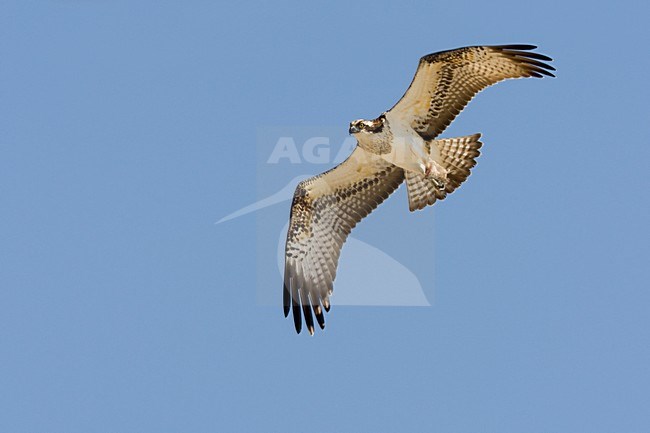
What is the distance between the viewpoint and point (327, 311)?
18.7 m

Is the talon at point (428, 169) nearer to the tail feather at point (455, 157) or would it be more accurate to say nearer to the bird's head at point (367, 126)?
the tail feather at point (455, 157)

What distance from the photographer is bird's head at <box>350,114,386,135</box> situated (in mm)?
17891

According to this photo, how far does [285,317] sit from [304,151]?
Answer: 2.80 m

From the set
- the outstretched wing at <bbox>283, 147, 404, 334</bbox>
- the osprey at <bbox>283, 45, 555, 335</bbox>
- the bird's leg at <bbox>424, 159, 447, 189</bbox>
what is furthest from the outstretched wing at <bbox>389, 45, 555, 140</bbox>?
the outstretched wing at <bbox>283, 147, 404, 334</bbox>

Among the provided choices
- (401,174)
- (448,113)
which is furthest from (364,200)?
(448,113)

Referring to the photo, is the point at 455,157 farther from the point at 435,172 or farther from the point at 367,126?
the point at 367,126

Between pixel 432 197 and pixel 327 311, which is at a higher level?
pixel 432 197

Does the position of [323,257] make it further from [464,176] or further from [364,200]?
[464,176]

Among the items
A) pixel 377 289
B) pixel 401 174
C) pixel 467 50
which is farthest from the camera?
pixel 377 289

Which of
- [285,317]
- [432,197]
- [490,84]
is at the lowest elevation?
[285,317]

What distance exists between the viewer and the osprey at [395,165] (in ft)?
58.4

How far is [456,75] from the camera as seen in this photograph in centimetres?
1783

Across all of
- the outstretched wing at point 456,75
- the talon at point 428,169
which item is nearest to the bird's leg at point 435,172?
the talon at point 428,169

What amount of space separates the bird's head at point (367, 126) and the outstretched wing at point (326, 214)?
822 millimetres
